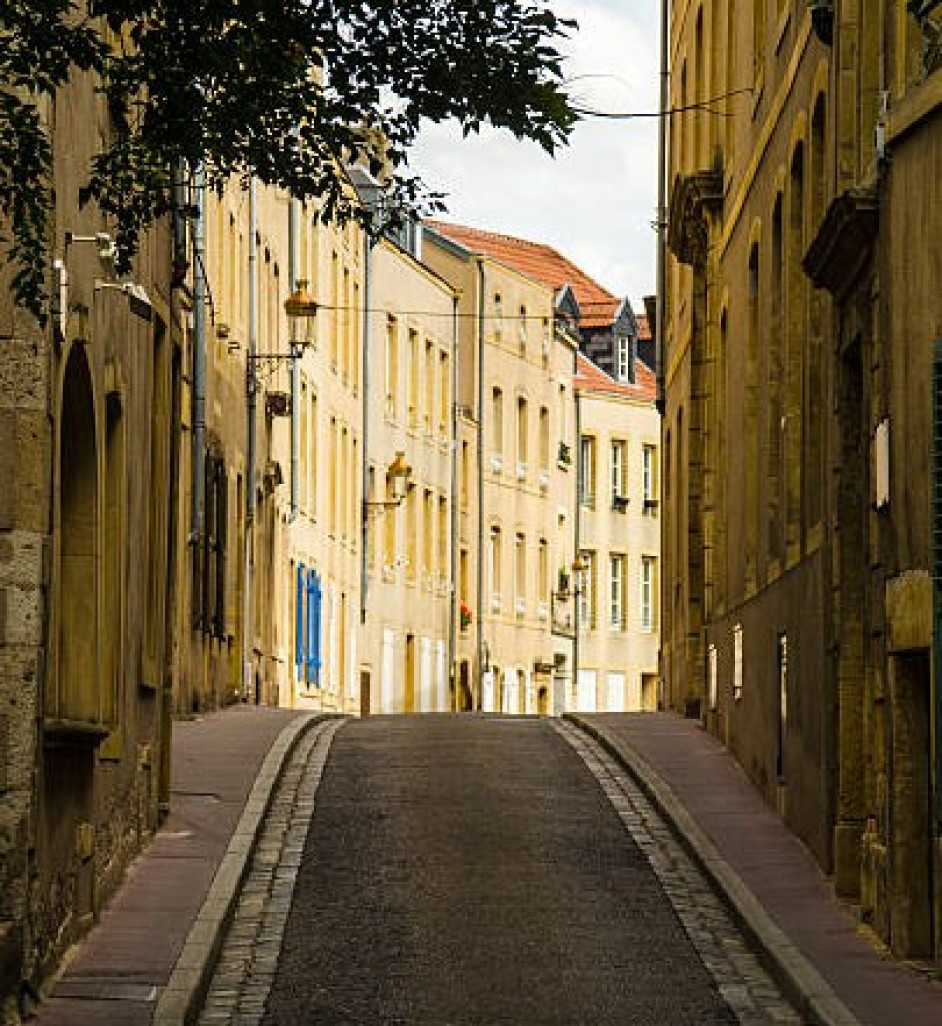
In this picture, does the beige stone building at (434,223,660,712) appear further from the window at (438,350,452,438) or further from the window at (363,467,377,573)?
the window at (363,467,377,573)

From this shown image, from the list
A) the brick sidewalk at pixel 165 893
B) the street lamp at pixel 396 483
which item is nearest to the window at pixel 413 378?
the street lamp at pixel 396 483

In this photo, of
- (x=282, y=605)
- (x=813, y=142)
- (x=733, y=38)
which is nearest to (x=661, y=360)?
(x=282, y=605)

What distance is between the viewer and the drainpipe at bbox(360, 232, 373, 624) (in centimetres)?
5481

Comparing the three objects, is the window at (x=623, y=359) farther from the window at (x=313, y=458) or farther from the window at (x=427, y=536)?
the window at (x=313, y=458)

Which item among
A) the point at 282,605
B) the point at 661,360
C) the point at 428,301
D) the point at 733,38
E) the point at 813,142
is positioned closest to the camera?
the point at 813,142

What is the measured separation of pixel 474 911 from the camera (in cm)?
1866

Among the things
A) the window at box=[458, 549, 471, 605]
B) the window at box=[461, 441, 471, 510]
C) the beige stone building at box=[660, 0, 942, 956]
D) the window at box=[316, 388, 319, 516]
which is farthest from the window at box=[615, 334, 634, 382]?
the beige stone building at box=[660, 0, 942, 956]

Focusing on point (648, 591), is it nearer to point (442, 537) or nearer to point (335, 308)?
point (442, 537)

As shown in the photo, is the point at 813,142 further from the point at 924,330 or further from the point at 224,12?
the point at 224,12

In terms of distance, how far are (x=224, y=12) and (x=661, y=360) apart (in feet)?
98.6

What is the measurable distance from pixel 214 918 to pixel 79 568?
2.25 metres

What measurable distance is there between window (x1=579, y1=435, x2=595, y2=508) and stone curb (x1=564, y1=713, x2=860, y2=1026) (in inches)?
1878

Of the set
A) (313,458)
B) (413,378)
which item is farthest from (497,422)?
(313,458)

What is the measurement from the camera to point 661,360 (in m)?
41.3
